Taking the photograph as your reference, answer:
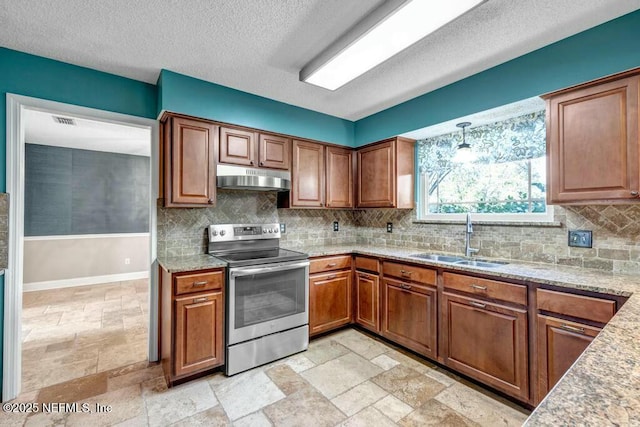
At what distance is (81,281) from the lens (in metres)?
5.17

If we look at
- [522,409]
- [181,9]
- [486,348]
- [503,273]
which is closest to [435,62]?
[503,273]

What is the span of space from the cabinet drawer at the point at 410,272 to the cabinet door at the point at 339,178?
1.01m

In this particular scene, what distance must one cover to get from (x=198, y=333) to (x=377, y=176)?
239cm

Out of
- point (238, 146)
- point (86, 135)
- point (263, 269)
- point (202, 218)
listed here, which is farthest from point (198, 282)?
point (86, 135)

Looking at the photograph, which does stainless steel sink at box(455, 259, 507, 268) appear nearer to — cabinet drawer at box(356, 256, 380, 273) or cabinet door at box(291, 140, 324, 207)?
cabinet drawer at box(356, 256, 380, 273)

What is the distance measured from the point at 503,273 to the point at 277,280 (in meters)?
1.77

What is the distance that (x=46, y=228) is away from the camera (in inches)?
194

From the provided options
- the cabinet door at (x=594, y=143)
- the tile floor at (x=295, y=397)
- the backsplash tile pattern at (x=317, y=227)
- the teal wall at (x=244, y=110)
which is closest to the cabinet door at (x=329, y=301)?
the tile floor at (x=295, y=397)

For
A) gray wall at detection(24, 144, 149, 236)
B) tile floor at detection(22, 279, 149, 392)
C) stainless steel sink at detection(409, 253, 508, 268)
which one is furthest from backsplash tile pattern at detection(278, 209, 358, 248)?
gray wall at detection(24, 144, 149, 236)

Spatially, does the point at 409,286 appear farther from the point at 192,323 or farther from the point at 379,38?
the point at 379,38

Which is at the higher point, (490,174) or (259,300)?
(490,174)

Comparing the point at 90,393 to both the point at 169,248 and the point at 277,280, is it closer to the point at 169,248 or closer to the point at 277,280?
the point at 169,248

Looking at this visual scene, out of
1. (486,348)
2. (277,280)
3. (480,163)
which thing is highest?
(480,163)

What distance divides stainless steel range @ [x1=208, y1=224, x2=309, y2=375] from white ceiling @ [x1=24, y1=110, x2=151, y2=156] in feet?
6.10
